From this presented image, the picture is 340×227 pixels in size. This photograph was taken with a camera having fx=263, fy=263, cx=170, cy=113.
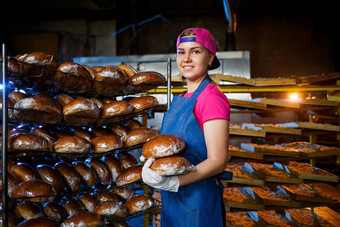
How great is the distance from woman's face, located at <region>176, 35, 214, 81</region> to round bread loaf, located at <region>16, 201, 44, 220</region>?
1.21 m

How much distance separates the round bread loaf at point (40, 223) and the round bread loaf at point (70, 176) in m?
0.24

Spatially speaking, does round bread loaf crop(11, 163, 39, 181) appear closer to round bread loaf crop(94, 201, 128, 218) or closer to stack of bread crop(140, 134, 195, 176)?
round bread loaf crop(94, 201, 128, 218)

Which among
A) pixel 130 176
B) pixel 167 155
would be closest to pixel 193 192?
pixel 167 155

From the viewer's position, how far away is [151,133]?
1.91 meters

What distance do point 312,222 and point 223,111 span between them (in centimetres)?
240

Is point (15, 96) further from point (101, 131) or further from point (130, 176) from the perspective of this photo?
point (130, 176)

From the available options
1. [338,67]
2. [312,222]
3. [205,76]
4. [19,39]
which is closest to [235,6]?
[338,67]

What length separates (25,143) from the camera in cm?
144

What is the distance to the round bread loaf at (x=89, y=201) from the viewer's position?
182 cm

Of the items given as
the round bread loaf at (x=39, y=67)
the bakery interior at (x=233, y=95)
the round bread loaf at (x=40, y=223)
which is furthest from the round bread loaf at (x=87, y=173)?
the round bread loaf at (x=39, y=67)

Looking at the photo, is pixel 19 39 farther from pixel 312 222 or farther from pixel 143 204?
pixel 312 222

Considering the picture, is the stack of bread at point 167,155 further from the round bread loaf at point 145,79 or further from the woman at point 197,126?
the round bread loaf at point 145,79

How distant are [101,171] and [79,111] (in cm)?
52

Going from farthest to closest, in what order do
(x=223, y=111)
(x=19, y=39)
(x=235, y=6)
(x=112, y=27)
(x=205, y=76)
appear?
(x=112, y=27), (x=19, y=39), (x=235, y=6), (x=205, y=76), (x=223, y=111)
